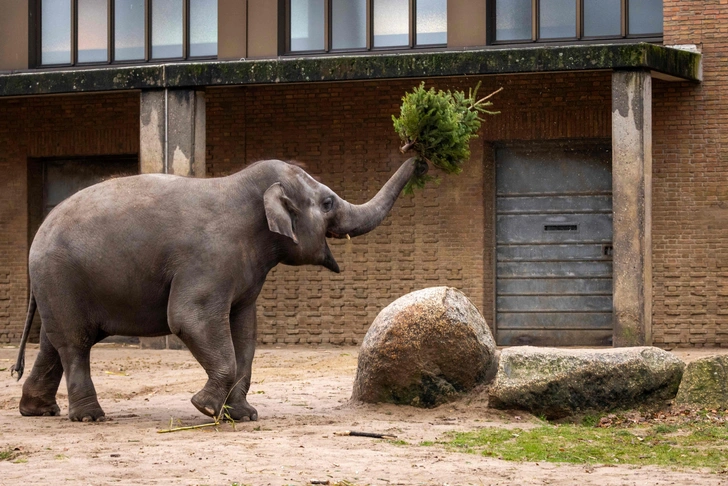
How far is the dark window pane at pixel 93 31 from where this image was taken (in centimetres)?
1952

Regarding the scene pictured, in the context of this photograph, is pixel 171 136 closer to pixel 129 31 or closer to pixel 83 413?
pixel 129 31

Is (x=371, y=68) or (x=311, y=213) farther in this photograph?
(x=371, y=68)

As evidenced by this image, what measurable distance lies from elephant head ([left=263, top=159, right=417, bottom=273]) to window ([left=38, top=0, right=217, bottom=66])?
9709 mm

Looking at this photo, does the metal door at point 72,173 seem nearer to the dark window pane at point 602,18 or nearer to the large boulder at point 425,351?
the dark window pane at point 602,18

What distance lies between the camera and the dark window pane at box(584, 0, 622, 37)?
56.7 feet

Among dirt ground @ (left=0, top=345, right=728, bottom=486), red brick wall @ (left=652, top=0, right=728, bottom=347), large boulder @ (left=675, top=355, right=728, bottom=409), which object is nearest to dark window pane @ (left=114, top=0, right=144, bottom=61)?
red brick wall @ (left=652, top=0, right=728, bottom=347)

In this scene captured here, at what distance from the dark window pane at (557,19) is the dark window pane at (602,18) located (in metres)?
0.20

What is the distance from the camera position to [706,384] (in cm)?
965

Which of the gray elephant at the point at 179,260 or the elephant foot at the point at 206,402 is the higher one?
the gray elephant at the point at 179,260

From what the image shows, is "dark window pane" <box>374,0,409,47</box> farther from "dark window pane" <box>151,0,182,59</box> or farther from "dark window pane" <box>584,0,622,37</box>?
"dark window pane" <box>151,0,182,59</box>

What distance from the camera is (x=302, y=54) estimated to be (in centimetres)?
1853

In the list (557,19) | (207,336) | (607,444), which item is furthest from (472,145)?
(607,444)

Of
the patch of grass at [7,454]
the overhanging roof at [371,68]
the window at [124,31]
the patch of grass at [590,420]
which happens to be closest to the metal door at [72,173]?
the window at [124,31]

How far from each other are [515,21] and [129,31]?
20.1 feet
